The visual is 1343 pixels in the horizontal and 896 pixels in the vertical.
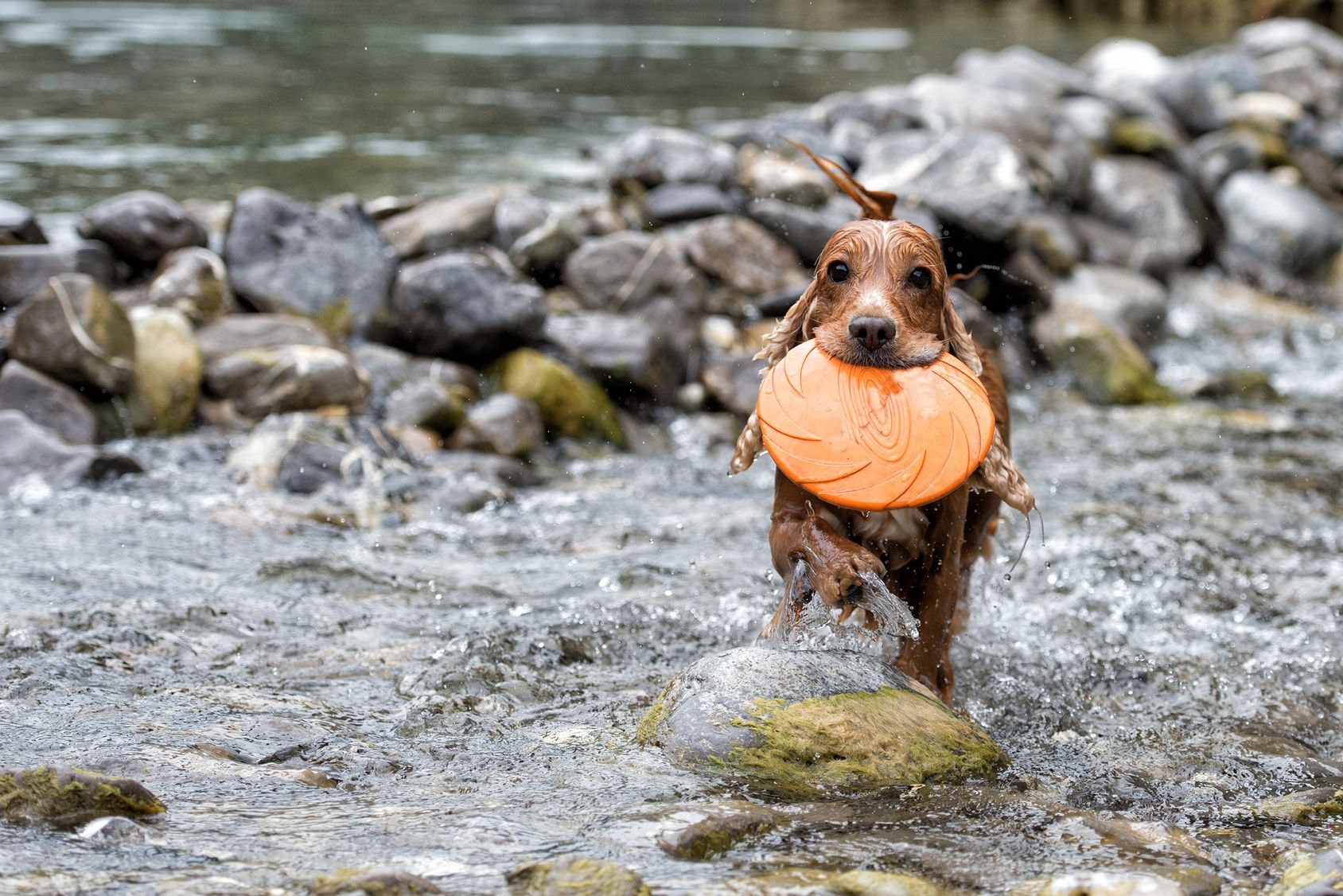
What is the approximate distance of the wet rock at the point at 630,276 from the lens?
1005 cm

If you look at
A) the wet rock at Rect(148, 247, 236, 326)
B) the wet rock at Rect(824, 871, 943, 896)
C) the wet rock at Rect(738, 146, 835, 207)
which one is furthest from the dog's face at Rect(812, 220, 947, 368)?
the wet rock at Rect(738, 146, 835, 207)

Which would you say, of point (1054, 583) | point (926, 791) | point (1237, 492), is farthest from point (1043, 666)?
point (1237, 492)

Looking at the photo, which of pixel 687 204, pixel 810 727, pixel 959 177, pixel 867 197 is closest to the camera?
pixel 810 727

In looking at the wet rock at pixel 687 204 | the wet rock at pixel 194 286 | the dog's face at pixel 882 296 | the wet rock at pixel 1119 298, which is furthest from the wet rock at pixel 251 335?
the wet rock at pixel 1119 298

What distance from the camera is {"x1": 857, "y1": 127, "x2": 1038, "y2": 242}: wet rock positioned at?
10.9m

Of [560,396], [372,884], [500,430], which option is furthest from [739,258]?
[372,884]

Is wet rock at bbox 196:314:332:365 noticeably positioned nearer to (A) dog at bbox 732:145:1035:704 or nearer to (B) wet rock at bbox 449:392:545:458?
(B) wet rock at bbox 449:392:545:458

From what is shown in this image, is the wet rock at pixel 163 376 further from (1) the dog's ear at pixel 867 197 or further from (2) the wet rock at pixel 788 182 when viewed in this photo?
(2) the wet rock at pixel 788 182

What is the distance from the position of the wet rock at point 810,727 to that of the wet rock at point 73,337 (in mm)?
4998

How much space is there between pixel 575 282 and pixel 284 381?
2.51 m

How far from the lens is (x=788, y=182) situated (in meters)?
11.7

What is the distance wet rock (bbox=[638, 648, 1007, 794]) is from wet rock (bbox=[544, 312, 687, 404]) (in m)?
4.99

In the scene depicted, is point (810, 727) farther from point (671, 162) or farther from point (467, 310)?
point (671, 162)

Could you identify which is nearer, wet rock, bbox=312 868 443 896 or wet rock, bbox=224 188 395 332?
wet rock, bbox=312 868 443 896
